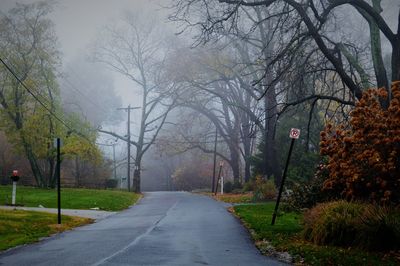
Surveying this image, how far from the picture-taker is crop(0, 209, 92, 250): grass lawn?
547 inches

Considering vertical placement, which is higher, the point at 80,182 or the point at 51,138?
the point at 51,138

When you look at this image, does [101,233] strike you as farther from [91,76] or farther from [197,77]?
[91,76]

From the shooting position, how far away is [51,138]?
42.0 meters

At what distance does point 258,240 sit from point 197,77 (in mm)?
28958

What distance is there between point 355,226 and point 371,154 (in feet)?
7.10

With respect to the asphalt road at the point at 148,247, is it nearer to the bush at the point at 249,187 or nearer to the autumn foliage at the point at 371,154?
the autumn foliage at the point at 371,154

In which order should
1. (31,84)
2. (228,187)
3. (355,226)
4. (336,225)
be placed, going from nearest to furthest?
(355,226) → (336,225) → (31,84) → (228,187)

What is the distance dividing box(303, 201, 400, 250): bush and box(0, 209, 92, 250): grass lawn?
26.4 ft

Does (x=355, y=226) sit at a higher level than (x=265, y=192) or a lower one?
lower

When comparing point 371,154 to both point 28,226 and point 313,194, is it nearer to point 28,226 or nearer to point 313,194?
point 313,194

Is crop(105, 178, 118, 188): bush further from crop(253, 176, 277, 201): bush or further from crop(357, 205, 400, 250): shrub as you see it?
crop(357, 205, 400, 250): shrub

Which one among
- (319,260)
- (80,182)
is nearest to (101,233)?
(319,260)

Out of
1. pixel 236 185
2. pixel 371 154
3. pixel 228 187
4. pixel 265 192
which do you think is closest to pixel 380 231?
pixel 371 154

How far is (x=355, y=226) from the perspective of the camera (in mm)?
10375
